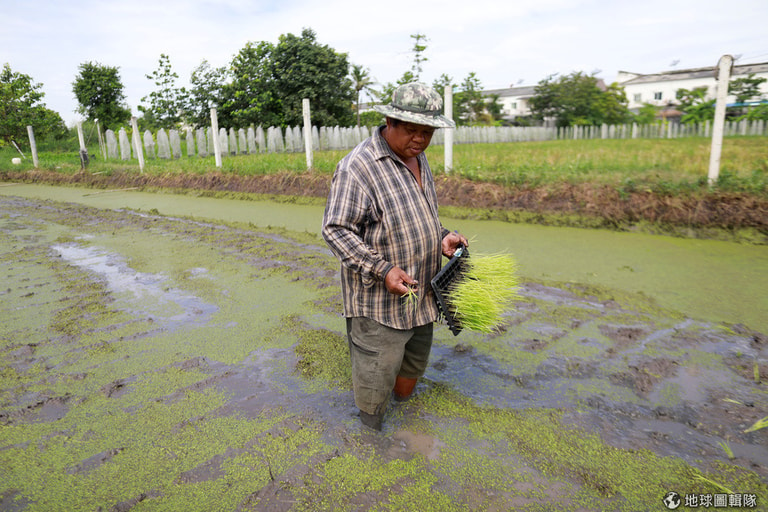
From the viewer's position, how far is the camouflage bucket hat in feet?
6.21

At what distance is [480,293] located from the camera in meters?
2.24

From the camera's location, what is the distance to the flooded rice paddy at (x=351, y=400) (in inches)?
74.2

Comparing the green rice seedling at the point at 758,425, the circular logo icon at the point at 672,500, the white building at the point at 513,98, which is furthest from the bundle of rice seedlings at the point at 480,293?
the white building at the point at 513,98

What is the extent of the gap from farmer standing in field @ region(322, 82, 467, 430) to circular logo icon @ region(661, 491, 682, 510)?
1.05 m

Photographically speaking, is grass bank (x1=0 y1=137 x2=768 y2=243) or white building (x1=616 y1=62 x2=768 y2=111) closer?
grass bank (x1=0 y1=137 x2=768 y2=243)

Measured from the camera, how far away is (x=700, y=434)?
7.02 feet

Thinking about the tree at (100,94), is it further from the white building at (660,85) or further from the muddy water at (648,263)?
the white building at (660,85)

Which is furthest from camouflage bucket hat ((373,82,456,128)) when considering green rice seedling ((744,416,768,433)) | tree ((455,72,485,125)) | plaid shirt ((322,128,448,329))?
tree ((455,72,485,125))

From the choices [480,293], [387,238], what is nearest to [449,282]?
[480,293]

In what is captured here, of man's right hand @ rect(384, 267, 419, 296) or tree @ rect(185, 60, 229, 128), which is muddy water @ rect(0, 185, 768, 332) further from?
tree @ rect(185, 60, 229, 128)

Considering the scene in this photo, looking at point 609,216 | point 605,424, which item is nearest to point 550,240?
point 609,216

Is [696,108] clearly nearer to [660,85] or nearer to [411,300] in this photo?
[660,85]

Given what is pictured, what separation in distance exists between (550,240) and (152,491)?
468 centimetres

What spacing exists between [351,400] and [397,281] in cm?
87
